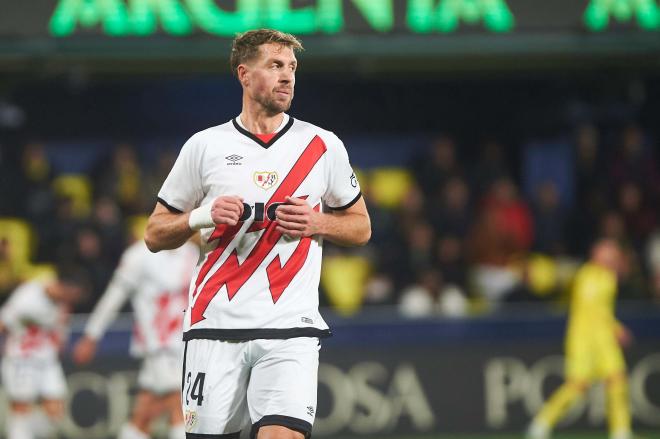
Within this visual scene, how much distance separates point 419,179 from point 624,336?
11.8ft

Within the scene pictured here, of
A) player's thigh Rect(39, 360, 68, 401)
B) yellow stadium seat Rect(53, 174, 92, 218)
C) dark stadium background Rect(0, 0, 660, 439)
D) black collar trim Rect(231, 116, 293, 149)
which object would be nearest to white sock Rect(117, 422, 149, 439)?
player's thigh Rect(39, 360, 68, 401)

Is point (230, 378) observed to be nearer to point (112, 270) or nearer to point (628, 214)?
point (112, 270)

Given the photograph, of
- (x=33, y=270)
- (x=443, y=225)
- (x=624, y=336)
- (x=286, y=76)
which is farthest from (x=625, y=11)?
(x=286, y=76)

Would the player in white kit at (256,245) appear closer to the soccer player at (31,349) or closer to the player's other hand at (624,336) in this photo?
the soccer player at (31,349)

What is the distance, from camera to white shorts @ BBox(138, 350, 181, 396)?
33.7 ft

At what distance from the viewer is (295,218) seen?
5.42m

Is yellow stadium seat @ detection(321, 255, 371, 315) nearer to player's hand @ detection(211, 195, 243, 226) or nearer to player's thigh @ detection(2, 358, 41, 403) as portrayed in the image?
player's thigh @ detection(2, 358, 41, 403)

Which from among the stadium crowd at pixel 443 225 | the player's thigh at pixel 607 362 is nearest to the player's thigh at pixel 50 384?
the stadium crowd at pixel 443 225

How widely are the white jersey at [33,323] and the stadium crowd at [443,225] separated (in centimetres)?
243

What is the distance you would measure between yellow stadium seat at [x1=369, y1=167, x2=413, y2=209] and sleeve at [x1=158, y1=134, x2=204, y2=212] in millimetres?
11470

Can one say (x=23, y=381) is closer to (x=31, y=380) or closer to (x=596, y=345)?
(x=31, y=380)

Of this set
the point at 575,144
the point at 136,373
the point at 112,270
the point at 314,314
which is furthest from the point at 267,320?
the point at 575,144

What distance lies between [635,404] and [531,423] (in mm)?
1154

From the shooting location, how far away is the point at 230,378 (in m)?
5.50
